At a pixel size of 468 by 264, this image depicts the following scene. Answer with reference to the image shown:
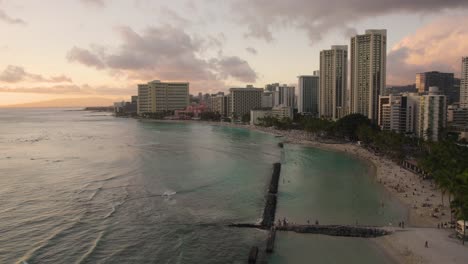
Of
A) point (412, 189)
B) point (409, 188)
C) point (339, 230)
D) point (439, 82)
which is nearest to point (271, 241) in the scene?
point (339, 230)

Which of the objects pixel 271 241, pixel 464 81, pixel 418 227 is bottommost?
pixel 271 241

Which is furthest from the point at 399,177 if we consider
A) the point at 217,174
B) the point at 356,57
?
the point at 356,57

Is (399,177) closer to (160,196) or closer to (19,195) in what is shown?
(160,196)

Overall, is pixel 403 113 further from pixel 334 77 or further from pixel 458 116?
pixel 334 77

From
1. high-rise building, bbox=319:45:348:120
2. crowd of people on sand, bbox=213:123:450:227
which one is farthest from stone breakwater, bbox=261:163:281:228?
high-rise building, bbox=319:45:348:120

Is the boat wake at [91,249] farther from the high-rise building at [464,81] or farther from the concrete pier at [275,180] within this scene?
the high-rise building at [464,81]
